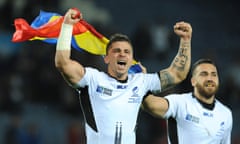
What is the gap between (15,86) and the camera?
1116cm

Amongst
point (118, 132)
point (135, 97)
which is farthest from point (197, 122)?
point (118, 132)

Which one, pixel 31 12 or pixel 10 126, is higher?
pixel 31 12

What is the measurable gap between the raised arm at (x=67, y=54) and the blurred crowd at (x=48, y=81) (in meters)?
4.84

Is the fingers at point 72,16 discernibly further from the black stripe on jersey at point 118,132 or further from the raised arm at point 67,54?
the black stripe on jersey at point 118,132

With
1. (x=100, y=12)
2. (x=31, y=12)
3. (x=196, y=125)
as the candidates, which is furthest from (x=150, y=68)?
(x=196, y=125)

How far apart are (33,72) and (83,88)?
5652 mm

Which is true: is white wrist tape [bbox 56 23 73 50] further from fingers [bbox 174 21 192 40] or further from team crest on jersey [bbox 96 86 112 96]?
fingers [bbox 174 21 192 40]

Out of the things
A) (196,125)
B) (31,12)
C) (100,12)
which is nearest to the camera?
(196,125)

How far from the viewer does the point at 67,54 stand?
5.50 m

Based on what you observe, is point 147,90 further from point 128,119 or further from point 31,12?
point 31,12

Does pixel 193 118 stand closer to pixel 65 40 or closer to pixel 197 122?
pixel 197 122

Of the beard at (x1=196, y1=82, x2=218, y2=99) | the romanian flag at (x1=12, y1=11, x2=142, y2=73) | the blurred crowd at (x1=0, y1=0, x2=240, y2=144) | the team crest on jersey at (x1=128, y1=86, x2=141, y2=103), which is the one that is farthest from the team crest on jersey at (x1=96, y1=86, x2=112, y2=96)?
the blurred crowd at (x1=0, y1=0, x2=240, y2=144)

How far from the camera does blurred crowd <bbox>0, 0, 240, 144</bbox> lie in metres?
10.8

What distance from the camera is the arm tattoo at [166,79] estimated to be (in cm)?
600
